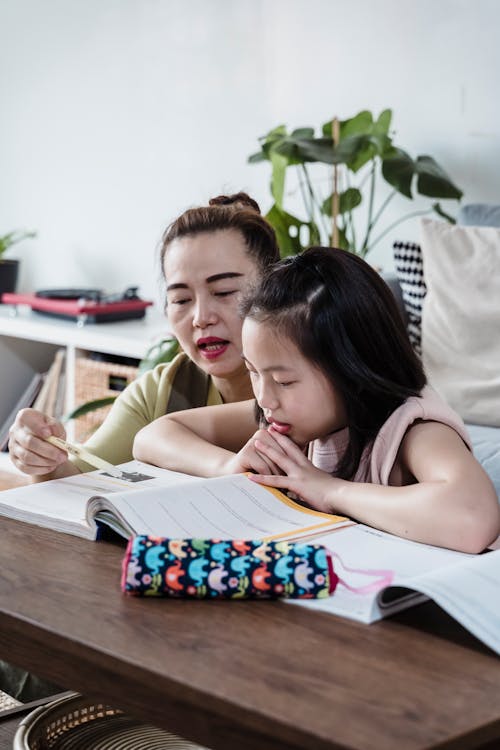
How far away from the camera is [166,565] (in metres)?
0.83

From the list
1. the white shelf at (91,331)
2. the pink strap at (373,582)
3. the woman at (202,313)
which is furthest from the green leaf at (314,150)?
the pink strap at (373,582)

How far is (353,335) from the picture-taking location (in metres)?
1.16

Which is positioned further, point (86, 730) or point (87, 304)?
point (87, 304)

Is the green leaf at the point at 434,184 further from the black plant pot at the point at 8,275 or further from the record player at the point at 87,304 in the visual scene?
the black plant pot at the point at 8,275

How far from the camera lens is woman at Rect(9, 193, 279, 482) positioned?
155 cm

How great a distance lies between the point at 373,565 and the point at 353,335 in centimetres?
34

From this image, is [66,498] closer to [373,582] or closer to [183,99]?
[373,582]

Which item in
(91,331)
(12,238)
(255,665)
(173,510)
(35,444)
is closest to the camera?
(255,665)

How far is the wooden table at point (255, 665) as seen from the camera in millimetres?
625

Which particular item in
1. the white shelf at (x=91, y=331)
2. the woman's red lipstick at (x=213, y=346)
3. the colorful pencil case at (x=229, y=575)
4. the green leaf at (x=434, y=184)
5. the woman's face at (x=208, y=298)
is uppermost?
the green leaf at (x=434, y=184)

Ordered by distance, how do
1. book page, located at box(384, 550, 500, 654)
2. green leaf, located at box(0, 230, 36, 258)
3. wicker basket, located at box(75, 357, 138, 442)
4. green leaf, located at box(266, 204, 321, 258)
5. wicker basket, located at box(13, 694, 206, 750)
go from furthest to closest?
green leaf, located at box(0, 230, 36, 258) < wicker basket, located at box(75, 357, 138, 442) < green leaf, located at box(266, 204, 321, 258) < wicker basket, located at box(13, 694, 206, 750) < book page, located at box(384, 550, 500, 654)

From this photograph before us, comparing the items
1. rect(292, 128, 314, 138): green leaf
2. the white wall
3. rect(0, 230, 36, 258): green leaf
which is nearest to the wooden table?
rect(292, 128, 314, 138): green leaf

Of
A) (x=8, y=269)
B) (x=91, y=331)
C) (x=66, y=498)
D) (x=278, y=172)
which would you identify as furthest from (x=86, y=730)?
(x=8, y=269)

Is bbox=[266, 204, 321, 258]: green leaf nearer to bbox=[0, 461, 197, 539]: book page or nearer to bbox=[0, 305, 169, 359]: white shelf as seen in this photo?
bbox=[0, 305, 169, 359]: white shelf
